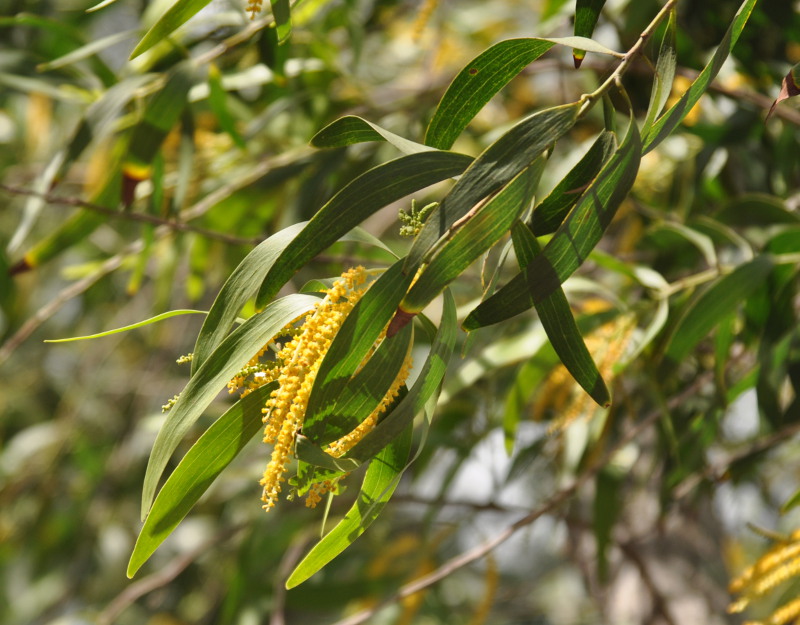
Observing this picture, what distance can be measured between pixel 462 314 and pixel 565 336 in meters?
0.61

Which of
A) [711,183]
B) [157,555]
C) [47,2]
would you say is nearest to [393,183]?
[711,183]

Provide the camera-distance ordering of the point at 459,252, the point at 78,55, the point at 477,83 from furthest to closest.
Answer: the point at 78,55 < the point at 477,83 < the point at 459,252

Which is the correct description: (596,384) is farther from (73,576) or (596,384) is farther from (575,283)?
(73,576)

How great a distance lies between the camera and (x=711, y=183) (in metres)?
1.35

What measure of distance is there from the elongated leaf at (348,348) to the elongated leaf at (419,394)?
0.03m

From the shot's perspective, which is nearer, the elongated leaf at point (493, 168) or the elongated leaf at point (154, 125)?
the elongated leaf at point (493, 168)

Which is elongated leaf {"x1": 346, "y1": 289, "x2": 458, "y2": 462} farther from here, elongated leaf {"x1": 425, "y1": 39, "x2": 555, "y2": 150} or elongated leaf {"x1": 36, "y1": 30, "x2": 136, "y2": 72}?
elongated leaf {"x1": 36, "y1": 30, "x2": 136, "y2": 72}

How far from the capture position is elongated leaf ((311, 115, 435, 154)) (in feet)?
1.78

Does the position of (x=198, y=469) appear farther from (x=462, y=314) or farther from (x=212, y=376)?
(x=462, y=314)

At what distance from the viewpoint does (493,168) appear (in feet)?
1.62

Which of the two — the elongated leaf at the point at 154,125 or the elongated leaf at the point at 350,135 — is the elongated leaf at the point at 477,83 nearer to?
the elongated leaf at the point at 350,135

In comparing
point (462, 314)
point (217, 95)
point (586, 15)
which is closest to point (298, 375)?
point (586, 15)

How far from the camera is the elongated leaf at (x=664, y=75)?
548 millimetres

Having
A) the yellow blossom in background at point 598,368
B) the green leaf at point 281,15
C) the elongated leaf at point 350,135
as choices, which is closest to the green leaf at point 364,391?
the elongated leaf at point 350,135
